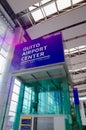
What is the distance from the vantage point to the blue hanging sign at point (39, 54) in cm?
272

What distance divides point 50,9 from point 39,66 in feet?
11.4

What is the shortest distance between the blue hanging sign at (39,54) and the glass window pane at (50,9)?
2436 mm

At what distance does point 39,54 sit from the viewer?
2.96 metres

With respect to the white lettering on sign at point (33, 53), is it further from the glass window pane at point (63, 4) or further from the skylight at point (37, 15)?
the glass window pane at point (63, 4)


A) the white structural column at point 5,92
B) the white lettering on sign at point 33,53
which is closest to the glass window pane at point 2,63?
the white structural column at point 5,92

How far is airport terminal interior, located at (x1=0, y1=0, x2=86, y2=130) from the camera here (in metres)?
2.48

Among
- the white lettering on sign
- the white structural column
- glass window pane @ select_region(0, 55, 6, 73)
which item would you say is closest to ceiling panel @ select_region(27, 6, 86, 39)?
the white structural column

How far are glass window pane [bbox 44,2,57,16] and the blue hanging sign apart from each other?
7.99 ft

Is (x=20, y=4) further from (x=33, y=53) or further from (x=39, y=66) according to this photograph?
(x=39, y=66)

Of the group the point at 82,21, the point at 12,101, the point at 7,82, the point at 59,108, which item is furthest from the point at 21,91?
the point at 82,21

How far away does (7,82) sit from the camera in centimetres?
366

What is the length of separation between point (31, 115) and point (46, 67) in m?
1.10

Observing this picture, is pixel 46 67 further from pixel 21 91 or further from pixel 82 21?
pixel 82 21

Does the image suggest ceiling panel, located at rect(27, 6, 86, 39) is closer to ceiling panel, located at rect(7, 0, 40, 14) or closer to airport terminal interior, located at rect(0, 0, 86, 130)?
airport terminal interior, located at rect(0, 0, 86, 130)
